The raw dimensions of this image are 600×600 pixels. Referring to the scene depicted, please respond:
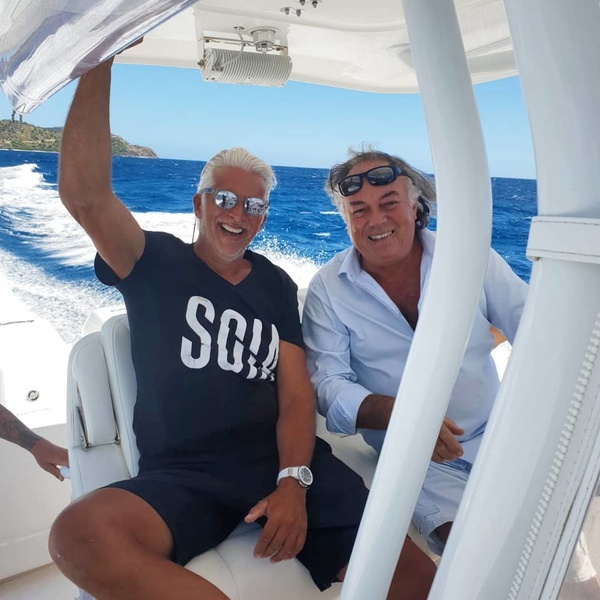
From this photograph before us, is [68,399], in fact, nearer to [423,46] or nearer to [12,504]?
[12,504]

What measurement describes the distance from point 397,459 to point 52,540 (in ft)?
3.26

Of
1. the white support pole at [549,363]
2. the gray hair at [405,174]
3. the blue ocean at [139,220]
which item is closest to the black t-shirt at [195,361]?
the gray hair at [405,174]

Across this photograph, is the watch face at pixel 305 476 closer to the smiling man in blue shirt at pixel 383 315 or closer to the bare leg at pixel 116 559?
the smiling man in blue shirt at pixel 383 315

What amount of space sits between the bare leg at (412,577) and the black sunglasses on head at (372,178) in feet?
3.42

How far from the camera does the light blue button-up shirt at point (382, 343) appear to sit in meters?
1.76

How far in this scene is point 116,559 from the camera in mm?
1200

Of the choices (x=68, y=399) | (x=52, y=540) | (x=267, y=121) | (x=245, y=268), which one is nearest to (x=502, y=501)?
(x=52, y=540)

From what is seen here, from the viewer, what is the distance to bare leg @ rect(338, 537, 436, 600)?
1.35 m

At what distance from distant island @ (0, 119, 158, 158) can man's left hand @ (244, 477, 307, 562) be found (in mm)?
14480

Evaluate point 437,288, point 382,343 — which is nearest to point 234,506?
point 382,343

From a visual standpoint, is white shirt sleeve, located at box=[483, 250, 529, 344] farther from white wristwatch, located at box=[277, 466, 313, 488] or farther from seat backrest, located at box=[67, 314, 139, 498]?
seat backrest, located at box=[67, 314, 139, 498]

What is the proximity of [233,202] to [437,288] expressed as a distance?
4.45 feet

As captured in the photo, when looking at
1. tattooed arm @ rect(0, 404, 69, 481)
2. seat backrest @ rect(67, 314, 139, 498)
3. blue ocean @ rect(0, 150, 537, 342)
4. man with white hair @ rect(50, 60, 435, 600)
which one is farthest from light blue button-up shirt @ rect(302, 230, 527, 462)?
blue ocean @ rect(0, 150, 537, 342)

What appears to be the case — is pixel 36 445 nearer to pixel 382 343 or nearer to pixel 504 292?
pixel 382 343
